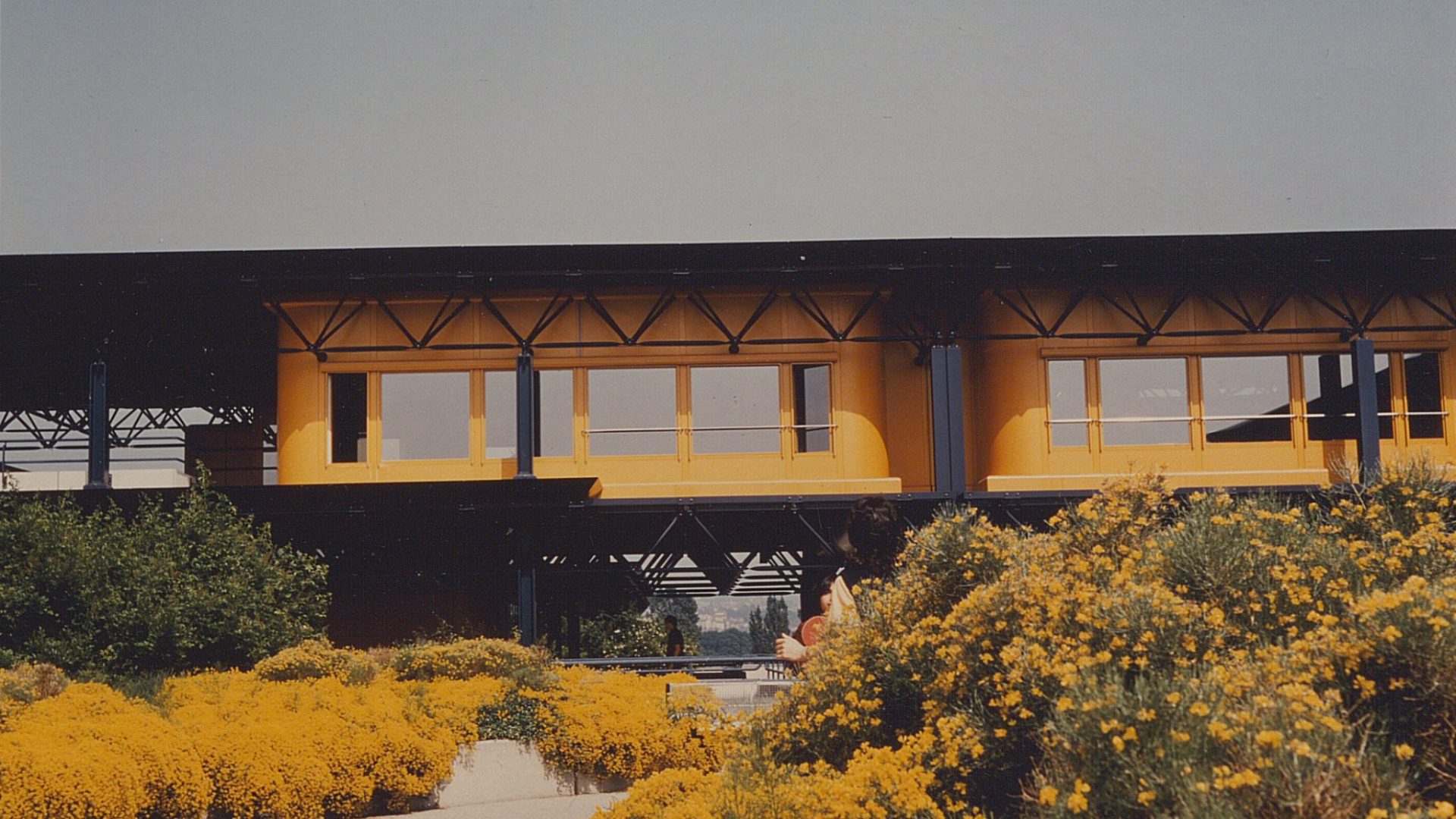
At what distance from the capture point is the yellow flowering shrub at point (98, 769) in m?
10.9

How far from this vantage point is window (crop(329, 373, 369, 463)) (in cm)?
2609

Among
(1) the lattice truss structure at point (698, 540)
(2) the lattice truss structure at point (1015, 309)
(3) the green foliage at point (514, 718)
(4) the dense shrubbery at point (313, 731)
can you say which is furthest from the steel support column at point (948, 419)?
(3) the green foliage at point (514, 718)

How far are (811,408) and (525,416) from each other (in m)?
5.55

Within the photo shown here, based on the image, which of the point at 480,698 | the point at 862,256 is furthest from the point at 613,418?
the point at 480,698

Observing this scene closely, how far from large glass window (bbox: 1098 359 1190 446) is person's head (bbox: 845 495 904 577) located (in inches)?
708

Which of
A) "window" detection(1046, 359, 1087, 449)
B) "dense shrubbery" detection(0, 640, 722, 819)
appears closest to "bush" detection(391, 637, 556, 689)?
"dense shrubbery" detection(0, 640, 722, 819)

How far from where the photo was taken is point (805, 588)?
30188mm

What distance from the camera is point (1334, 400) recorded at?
A: 2648 centimetres

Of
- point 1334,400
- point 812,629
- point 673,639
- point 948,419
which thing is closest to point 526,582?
point 673,639

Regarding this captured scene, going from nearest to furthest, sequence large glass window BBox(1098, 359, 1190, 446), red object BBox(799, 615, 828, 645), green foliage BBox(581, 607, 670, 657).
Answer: red object BBox(799, 615, 828, 645)
large glass window BBox(1098, 359, 1190, 446)
green foliage BBox(581, 607, 670, 657)

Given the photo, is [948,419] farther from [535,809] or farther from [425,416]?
[535,809]

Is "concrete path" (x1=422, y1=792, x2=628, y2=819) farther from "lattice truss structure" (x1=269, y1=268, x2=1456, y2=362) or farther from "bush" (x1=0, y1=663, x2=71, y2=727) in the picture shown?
"lattice truss structure" (x1=269, y1=268, x2=1456, y2=362)

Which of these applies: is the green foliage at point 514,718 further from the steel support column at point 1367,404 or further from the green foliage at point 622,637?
the green foliage at point 622,637

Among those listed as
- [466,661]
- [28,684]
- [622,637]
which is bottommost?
[622,637]
